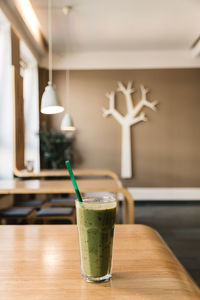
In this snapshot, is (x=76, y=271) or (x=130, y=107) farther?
(x=130, y=107)

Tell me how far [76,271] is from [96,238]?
130 millimetres

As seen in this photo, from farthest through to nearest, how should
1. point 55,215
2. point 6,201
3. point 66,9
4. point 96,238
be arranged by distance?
point 66,9 → point 6,201 → point 55,215 → point 96,238

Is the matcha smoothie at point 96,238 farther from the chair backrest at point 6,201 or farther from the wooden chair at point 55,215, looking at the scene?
the chair backrest at point 6,201

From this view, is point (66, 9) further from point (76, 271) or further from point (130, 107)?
point (76, 271)

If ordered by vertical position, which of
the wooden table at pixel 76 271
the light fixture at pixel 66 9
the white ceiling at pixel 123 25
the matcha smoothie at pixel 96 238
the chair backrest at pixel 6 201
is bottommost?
the chair backrest at pixel 6 201

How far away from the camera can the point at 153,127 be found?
600 centimetres

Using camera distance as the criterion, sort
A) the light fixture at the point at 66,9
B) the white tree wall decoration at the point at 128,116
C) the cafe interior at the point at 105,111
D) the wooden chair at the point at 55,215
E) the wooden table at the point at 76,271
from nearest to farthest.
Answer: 1. the wooden table at the point at 76,271
2. the wooden chair at the point at 55,215
3. the cafe interior at the point at 105,111
4. the light fixture at the point at 66,9
5. the white tree wall decoration at the point at 128,116

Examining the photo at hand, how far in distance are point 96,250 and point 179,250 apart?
2.90 meters

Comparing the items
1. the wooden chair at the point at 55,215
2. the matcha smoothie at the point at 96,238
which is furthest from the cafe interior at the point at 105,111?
the matcha smoothie at the point at 96,238

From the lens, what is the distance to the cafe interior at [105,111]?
3523 mm

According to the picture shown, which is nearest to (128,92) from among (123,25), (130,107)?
(130,107)

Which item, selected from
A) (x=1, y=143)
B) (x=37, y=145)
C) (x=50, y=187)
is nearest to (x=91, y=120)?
(x=37, y=145)

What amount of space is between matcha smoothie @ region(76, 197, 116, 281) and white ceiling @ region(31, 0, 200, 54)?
3918 millimetres

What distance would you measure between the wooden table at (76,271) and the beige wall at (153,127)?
497cm
